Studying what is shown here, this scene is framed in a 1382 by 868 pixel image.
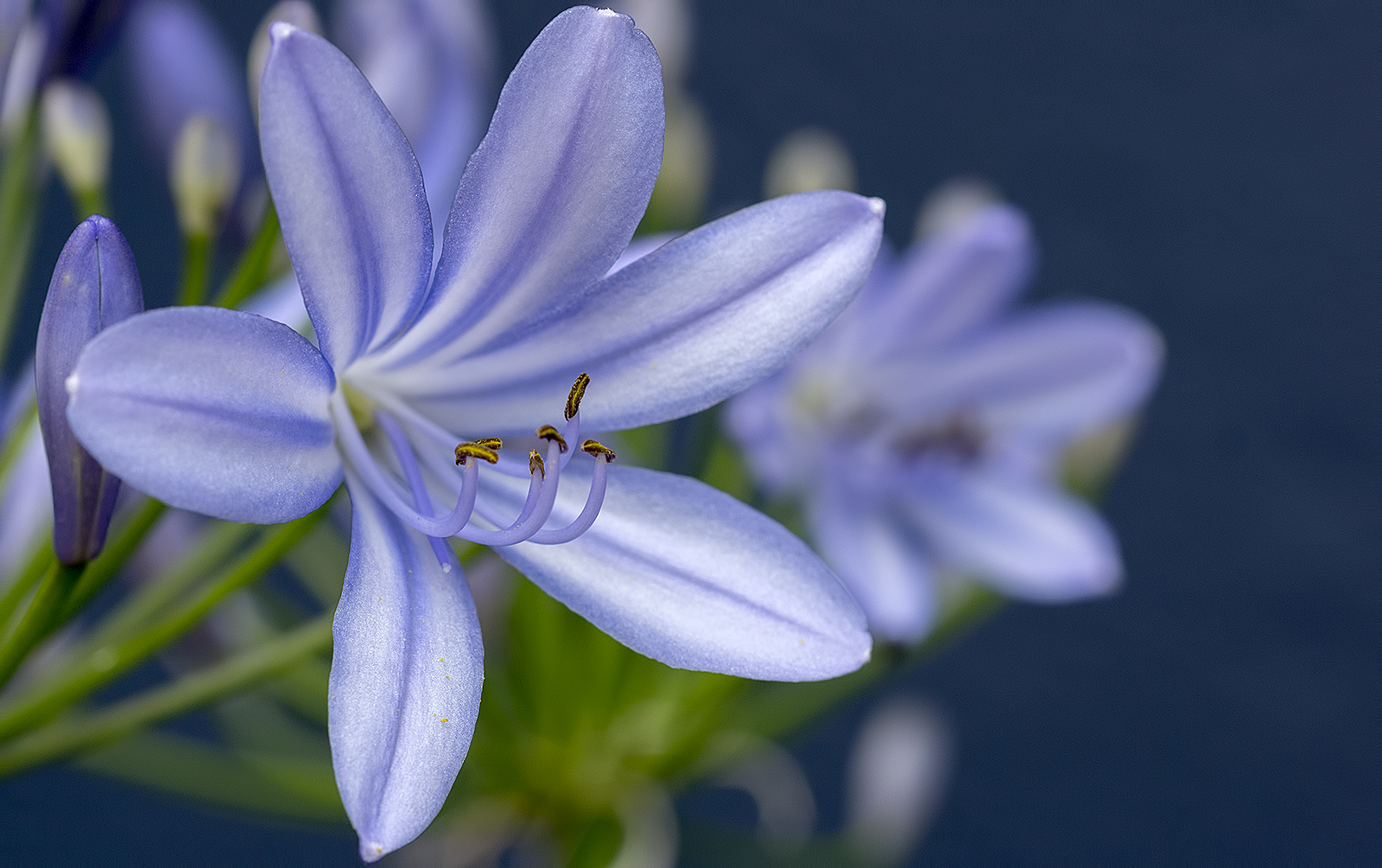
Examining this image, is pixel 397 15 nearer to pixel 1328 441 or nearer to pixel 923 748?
pixel 923 748

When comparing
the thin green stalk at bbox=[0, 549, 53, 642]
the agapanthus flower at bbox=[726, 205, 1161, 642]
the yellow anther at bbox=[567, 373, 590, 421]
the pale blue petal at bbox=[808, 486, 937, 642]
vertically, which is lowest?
the pale blue petal at bbox=[808, 486, 937, 642]

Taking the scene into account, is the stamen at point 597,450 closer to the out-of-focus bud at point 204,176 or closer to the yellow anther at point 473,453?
the yellow anther at point 473,453

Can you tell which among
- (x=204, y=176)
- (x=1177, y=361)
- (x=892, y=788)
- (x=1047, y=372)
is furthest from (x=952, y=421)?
(x=1177, y=361)

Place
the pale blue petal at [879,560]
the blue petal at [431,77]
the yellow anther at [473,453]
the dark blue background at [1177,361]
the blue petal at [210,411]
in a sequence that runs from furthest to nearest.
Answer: the dark blue background at [1177,361], the pale blue petal at [879,560], the blue petal at [431,77], the yellow anther at [473,453], the blue petal at [210,411]

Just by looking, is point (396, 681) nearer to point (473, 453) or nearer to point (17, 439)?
point (473, 453)

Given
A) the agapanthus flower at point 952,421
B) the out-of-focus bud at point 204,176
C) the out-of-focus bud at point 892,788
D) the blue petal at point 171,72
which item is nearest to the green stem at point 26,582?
the out-of-focus bud at point 204,176

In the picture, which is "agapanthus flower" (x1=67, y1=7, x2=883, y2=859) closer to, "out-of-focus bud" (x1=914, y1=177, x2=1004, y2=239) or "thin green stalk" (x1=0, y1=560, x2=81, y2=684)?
"thin green stalk" (x1=0, y1=560, x2=81, y2=684)

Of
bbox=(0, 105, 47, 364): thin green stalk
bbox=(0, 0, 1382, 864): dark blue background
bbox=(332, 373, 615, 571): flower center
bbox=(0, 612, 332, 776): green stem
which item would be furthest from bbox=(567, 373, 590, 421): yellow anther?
bbox=(0, 0, 1382, 864): dark blue background
